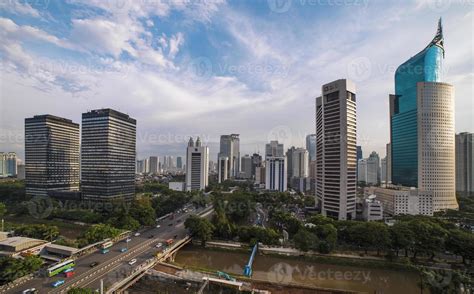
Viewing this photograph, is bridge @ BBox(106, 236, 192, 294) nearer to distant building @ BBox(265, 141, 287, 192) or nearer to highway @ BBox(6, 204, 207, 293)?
highway @ BBox(6, 204, 207, 293)

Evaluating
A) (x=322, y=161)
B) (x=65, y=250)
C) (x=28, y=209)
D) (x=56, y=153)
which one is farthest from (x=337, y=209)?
(x=56, y=153)

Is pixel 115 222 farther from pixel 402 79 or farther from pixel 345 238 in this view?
pixel 402 79

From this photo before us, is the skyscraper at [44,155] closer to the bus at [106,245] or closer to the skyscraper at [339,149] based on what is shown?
the bus at [106,245]

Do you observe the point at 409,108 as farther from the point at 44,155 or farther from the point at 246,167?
the point at 246,167

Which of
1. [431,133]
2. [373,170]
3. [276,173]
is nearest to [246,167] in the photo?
[276,173]

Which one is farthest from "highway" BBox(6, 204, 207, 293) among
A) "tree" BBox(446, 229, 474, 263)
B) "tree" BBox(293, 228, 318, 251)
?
"tree" BBox(446, 229, 474, 263)

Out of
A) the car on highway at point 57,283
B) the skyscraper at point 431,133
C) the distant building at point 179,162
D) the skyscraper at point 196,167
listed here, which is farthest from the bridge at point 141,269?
the distant building at point 179,162

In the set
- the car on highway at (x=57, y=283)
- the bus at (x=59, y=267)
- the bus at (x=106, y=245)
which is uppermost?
the bus at (x=59, y=267)
